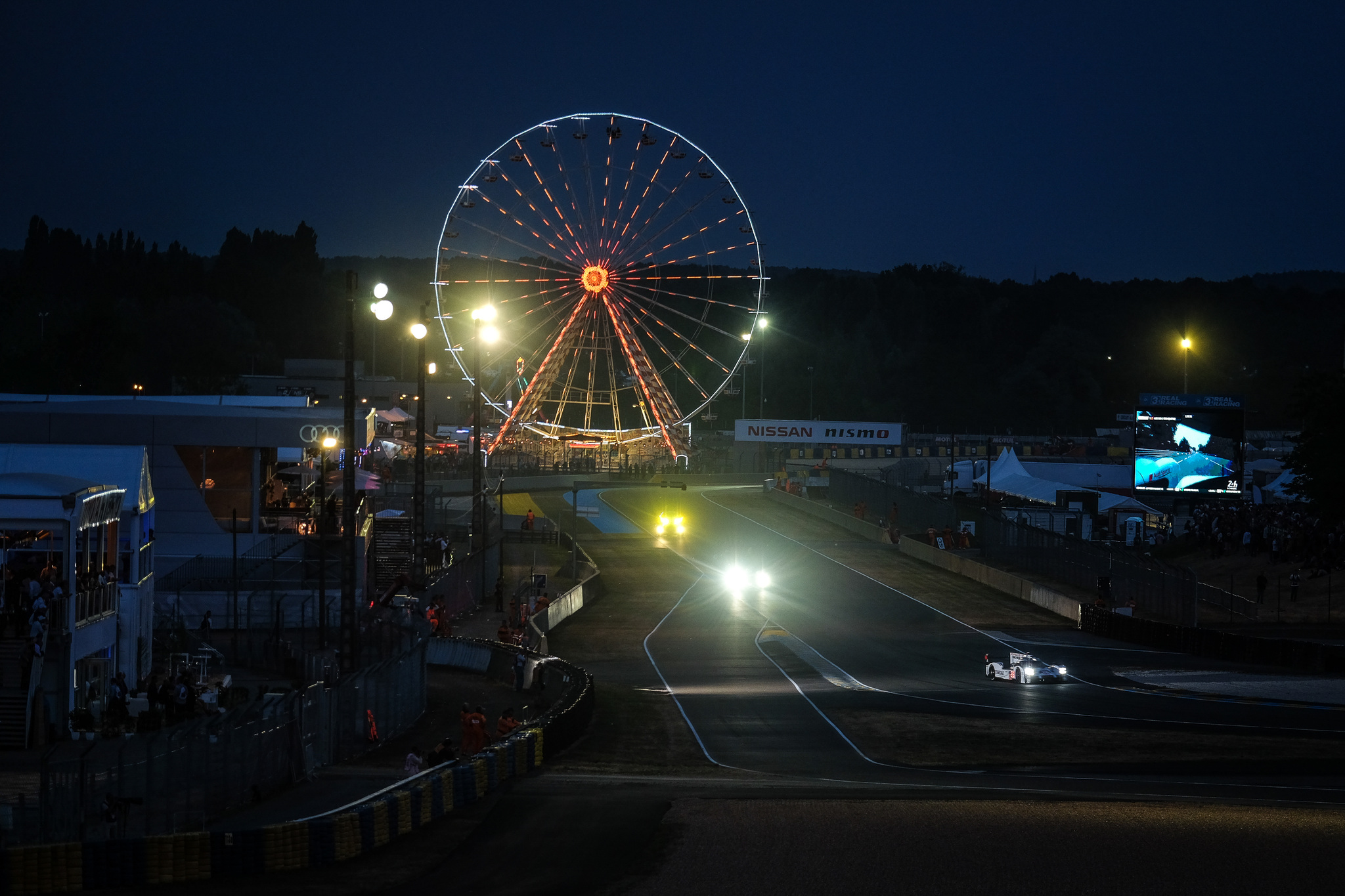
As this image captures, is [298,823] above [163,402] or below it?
below

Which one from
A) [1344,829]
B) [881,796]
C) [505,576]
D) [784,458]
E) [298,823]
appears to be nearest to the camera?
[298,823]

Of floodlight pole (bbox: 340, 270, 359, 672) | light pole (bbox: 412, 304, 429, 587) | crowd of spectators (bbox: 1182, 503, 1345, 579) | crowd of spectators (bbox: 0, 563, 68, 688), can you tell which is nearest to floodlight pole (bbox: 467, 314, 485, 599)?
light pole (bbox: 412, 304, 429, 587)

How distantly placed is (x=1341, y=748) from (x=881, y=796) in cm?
984

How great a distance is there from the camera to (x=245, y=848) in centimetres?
1463

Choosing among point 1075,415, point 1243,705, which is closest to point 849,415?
point 1075,415

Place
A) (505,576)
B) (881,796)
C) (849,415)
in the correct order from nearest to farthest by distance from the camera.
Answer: (881,796)
(505,576)
(849,415)

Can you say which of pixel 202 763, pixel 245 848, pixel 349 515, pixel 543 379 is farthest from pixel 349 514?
pixel 543 379

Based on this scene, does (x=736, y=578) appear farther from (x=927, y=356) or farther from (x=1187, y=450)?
(x=927, y=356)

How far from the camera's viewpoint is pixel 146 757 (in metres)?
15.8

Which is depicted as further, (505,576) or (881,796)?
(505,576)

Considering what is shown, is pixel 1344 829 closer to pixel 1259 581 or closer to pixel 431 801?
pixel 431 801

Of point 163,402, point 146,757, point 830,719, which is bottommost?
point 830,719

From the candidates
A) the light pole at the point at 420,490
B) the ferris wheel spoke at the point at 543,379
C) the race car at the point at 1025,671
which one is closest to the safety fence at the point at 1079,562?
the race car at the point at 1025,671

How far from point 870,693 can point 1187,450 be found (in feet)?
122
